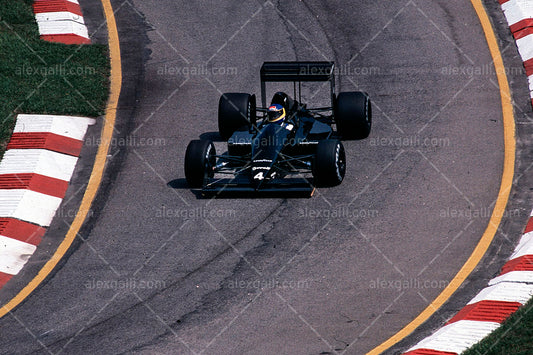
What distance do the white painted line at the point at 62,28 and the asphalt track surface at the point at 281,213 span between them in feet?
1.06

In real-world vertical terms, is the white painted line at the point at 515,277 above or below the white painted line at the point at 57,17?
below

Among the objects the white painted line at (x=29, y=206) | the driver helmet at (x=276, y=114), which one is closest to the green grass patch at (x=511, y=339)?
the driver helmet at (x=276, y=114)

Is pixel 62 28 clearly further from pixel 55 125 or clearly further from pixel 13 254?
pixel 13 254

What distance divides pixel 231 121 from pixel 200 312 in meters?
4.11

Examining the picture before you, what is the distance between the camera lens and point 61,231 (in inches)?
446

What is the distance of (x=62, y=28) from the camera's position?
16109 millimetres

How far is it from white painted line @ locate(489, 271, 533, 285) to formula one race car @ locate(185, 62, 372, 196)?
2730 mm

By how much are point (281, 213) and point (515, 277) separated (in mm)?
3192

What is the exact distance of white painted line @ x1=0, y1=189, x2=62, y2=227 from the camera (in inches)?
455

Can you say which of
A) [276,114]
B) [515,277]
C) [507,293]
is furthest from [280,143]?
[507,293]

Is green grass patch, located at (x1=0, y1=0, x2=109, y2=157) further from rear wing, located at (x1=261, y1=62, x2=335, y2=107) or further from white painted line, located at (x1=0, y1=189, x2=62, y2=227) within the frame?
rear wing, located at (x1=261, y1=62, x2=335, y2=107)

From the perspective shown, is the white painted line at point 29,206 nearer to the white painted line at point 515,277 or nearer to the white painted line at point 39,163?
the white painted line at point 39,163

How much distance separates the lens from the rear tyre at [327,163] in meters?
11.2

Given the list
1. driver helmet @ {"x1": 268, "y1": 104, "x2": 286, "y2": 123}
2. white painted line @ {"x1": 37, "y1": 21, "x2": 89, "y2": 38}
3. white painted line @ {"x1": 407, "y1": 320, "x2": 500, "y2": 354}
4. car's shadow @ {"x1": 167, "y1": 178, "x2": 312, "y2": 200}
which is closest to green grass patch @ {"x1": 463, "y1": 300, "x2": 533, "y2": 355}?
white painted line @ {"x1": 407, "y1": 320, "x2": 500, "y2": 354}
